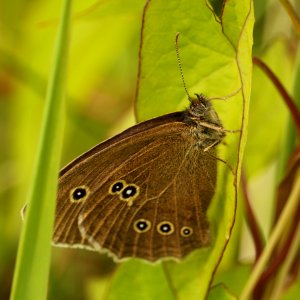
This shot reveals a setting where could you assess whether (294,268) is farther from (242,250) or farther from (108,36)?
(108,36)

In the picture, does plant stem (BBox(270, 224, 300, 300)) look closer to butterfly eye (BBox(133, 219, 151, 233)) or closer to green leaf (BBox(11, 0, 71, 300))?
butterfly eye (BBox(133, 219, 151, 233))

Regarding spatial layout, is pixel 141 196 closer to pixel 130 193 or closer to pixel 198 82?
pixel 130 193

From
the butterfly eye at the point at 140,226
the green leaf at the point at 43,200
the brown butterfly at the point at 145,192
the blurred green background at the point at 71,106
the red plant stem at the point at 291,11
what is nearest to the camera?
the green leaf at the point at 43,200

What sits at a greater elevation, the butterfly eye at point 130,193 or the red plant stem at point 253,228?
the butterfly eye at point 130,193

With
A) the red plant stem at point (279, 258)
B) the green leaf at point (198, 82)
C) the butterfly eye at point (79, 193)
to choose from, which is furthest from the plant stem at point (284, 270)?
the butterfly eye at point (79, 193)

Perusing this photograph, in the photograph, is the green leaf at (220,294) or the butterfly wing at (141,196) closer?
the green leaf at (220,294)

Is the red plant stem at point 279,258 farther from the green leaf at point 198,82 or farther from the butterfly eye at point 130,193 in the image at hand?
the butterfly eye at point 130,193

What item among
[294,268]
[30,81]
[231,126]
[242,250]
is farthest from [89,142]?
[231,126]

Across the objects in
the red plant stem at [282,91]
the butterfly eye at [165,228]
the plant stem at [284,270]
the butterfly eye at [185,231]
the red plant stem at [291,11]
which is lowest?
the plant stem at [284,270]
